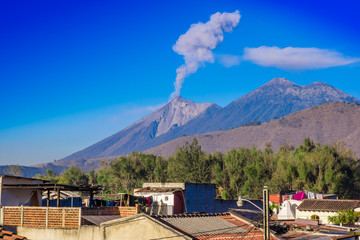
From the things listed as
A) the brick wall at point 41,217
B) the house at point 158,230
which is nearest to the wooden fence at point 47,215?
the brick wall at point 41,217

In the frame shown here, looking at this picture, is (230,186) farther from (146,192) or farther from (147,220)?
(147,220)

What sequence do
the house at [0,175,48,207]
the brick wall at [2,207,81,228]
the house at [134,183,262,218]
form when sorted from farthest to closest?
1. the house at [134,183,262,218]
2. the house at [0,175,48,207]
3. the brick wall at [2,207,81,228]

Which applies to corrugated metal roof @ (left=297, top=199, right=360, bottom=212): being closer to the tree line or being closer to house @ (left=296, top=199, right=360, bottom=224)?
house @ (left=296, top=199, right=360, bottom=224)

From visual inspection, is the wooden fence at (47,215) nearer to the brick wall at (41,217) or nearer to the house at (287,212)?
the brick wall at (41,217)

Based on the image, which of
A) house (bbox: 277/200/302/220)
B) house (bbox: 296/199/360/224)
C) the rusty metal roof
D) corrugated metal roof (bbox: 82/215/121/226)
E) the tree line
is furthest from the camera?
the tree line

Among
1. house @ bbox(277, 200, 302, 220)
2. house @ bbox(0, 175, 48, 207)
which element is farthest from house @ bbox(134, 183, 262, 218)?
house @ bbox(0, 175, 48, 207)

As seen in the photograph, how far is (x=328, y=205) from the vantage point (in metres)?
43.6

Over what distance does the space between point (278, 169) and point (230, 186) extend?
9447mm

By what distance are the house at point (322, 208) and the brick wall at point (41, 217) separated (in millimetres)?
26783

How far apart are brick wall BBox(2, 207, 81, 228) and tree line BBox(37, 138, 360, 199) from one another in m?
49.1

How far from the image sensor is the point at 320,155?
78562 mm

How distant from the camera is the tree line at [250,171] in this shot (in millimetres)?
75062

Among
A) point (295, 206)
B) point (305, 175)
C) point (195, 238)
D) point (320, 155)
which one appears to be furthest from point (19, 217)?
point (320, 155)

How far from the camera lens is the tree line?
2955 inches
